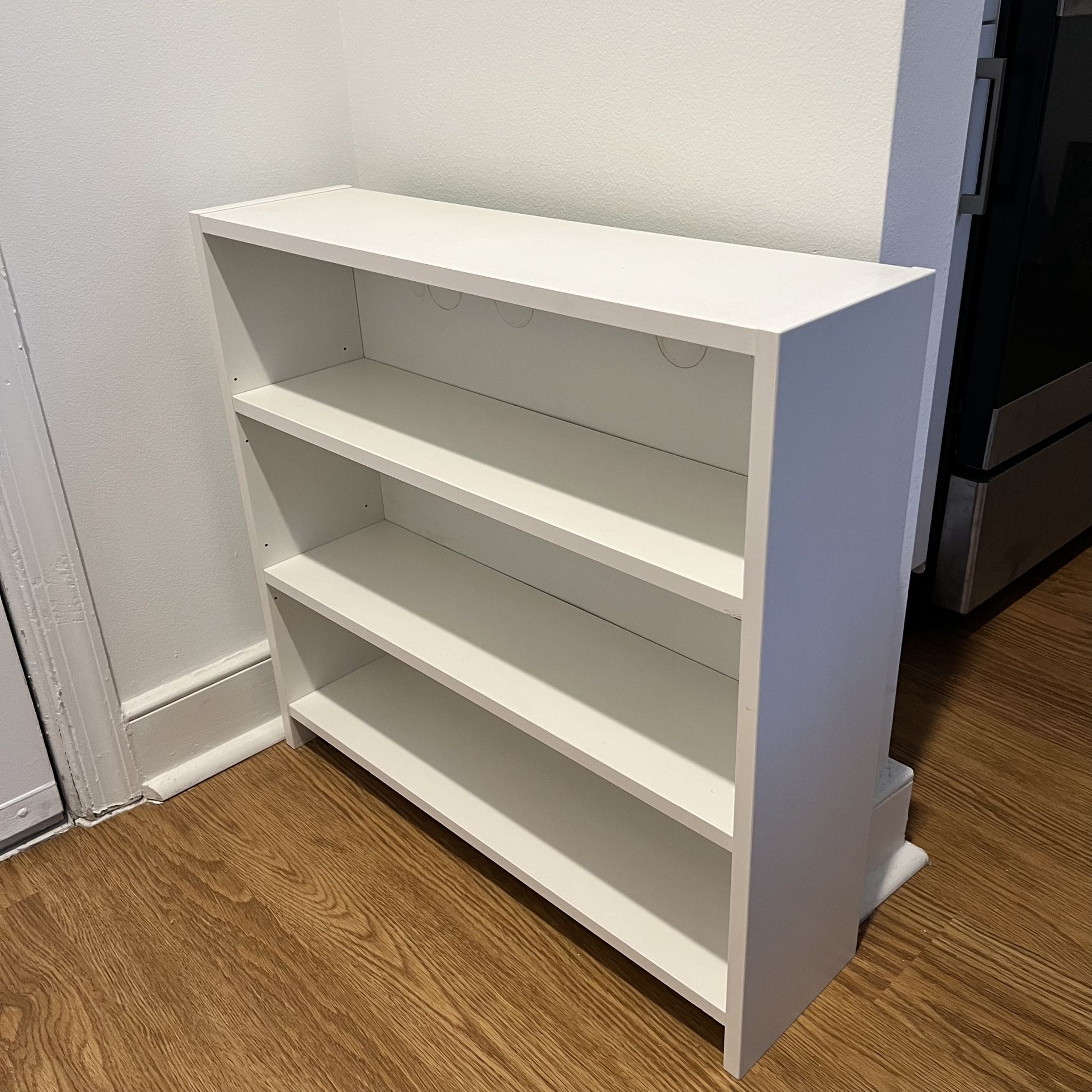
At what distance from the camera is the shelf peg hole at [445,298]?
1460mm

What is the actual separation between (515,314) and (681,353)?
0.92 feet

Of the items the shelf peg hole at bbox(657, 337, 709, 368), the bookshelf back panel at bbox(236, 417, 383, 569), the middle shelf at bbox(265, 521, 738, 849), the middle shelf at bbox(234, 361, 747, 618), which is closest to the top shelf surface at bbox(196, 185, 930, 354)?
the shelf peg hole at bbox(657, 337, 709, 368)

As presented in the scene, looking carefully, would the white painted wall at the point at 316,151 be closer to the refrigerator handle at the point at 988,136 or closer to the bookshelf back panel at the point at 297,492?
the bookshelf back panel at the point at 297,492

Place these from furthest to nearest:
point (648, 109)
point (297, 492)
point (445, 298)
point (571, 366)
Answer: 1. point (297, 492)
2. point (445, 298)
3. point (571, 366)
4. point (648, 109)

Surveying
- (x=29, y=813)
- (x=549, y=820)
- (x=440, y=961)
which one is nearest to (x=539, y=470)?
(x=549, y=820)

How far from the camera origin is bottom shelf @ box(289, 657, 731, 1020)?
1237 mm

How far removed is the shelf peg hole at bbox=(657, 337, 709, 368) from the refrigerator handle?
2.16ft

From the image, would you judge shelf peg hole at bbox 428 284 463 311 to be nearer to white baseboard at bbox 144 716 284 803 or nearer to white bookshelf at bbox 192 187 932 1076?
white bookshelf at bbox 192 187 932 1076

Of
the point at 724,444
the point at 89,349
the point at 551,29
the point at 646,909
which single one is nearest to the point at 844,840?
the point at 646,909

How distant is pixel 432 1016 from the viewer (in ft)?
4.16

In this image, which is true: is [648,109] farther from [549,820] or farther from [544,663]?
[549,820]

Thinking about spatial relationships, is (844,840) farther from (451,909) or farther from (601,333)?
(601,333)

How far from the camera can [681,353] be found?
1.20 meters

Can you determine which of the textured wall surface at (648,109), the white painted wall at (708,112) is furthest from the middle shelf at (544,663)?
the textured wall surface at (648,109)
